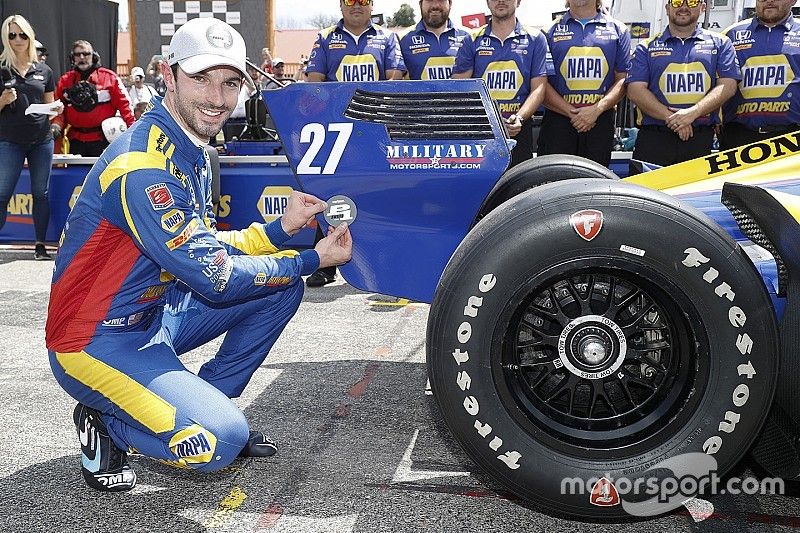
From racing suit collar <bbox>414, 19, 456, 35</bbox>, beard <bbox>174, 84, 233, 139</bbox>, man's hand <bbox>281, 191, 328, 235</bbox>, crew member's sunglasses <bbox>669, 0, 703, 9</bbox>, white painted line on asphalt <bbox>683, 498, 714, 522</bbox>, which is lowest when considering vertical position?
white painted line on asphalt <bbox>683, 498, 714, 522</bbox>

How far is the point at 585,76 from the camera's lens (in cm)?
566

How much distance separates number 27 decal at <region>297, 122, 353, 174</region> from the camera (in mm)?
2984

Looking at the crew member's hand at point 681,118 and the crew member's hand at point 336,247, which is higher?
the crew member's hand at point 681,118

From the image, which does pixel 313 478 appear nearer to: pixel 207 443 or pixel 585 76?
pixel 207 443

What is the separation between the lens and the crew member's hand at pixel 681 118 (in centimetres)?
529

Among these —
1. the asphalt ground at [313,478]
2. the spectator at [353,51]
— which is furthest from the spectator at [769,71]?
the asphalt ground at [313,478]

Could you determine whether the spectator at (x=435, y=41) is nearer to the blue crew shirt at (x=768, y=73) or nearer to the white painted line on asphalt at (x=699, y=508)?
the blue crew shirt at (x=768, y=73)

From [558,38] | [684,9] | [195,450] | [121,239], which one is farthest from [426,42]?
[195,450]

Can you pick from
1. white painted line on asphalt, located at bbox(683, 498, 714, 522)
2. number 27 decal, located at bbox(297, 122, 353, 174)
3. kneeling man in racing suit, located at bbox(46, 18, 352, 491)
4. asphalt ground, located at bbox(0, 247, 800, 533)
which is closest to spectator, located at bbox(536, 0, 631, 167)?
asphalt ground, located at bbox(0, 247, 800, 533)

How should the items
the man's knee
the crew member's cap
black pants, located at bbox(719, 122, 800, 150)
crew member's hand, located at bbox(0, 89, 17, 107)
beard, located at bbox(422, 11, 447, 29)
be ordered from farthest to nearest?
crew member's hand, located at bbox(0, 89, 17, 107) → beard, located at bbox(422, 11, 447, 29) → black pants, located at bbox(719, 122, 800, 150) → the crew member's cap → the man's knee

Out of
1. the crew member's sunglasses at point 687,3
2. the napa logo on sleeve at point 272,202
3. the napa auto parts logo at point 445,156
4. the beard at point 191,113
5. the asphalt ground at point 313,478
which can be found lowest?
the asphalt ground at point 313,478

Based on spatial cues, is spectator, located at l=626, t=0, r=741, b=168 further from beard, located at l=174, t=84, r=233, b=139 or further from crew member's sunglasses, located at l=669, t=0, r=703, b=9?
beard, located at l=174, t=84, r=233, b=139

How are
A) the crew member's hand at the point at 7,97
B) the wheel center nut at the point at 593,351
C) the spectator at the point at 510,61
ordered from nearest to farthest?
the wheel center nut at the point at 593,351 < the spectator at the point at 510,61 < the crew member's hand at the point at 7,97

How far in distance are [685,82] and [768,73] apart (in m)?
0.55
